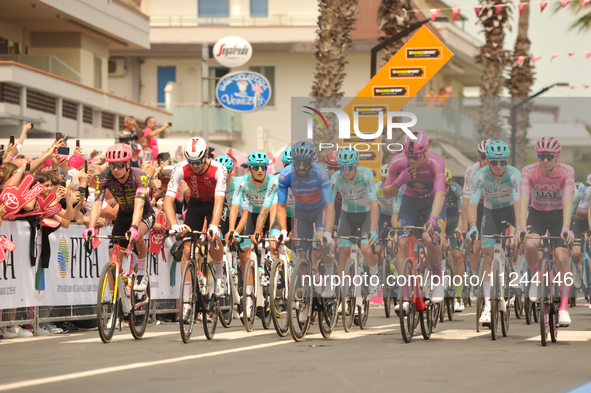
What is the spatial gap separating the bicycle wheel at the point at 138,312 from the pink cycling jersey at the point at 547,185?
15.0ft

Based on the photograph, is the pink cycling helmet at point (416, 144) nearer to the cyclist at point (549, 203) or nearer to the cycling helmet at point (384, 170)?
the cycling helmet at point (384, 170)

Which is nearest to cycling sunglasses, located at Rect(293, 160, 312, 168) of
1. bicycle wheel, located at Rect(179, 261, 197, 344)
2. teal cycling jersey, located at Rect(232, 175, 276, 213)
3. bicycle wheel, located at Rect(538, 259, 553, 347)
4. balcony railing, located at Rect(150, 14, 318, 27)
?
bicycle wheel, located at Rect(179, 261, 197, 344)

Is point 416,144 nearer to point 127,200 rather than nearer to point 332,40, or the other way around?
point 127,200

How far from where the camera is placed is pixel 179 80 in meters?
49.5

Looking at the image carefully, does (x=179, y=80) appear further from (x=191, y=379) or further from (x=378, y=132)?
(x=191, y=379)

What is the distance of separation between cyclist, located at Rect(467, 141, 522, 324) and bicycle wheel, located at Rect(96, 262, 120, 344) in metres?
4.14

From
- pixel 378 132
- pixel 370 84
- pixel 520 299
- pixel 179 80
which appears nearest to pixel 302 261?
pixel 378 132

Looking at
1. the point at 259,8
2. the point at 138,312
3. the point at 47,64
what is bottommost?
the point at 138,312

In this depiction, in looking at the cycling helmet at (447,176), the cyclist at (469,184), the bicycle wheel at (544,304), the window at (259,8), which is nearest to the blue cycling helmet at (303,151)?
the cycling helmet at (447,176)

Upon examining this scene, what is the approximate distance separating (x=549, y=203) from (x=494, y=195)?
67 centimetres

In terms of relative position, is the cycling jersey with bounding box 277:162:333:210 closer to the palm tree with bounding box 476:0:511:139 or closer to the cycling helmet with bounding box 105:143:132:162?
the cycling helmet with bounding box 105:143:132:162

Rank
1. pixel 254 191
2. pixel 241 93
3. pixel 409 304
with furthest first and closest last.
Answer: pixel 241 93 < pixel 254 191 < pixel 409 304

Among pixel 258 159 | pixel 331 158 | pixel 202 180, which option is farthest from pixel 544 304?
pixel 258 159

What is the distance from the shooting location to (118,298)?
11.1 meters
